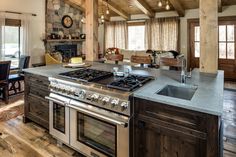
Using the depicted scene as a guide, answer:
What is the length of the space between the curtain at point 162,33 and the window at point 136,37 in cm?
34

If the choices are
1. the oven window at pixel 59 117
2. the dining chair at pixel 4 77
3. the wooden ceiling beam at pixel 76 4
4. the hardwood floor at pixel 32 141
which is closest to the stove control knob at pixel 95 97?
the oven window at pixel 59 117

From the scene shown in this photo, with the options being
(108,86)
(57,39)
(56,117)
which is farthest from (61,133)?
(57,39)

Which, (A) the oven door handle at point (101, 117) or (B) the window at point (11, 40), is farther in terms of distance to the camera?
(B) the window at point (11, 40)

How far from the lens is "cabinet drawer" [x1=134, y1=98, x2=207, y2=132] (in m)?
1.58

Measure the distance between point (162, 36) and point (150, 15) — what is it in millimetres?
1061

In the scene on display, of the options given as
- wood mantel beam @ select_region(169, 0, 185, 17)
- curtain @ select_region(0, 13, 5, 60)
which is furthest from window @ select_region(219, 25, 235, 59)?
curtain @ select_region(0, 13, 5, 60)

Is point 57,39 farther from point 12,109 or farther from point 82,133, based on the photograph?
point 82,133

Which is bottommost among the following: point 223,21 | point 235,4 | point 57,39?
point 57,39

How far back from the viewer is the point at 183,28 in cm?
863

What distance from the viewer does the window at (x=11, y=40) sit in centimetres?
687

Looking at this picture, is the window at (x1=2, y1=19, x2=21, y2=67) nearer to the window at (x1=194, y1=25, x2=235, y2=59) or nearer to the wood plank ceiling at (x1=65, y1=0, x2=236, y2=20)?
the wood plank ceiling at (x1=65, y1=0, x2=236, y2=20)

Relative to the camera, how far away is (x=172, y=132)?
5.67 ft

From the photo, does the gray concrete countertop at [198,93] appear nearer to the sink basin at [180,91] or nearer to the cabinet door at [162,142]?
the sink basin at [180,91]

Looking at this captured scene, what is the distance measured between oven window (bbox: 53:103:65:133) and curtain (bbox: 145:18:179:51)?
7033 mm
